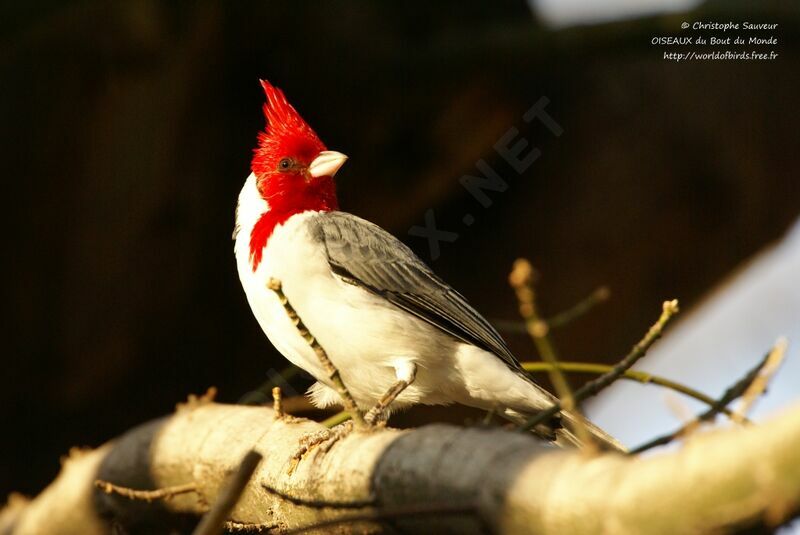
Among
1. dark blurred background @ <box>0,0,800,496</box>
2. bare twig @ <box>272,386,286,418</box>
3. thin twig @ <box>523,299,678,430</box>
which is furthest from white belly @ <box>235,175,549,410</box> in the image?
dark blurred background @ <box>0,0,800,496</box>

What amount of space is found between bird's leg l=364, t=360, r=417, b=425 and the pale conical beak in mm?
924

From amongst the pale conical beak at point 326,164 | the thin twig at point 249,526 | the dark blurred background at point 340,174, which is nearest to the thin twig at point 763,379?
the thin twig at point 249,526

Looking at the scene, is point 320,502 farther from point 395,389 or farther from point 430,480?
point 395,389

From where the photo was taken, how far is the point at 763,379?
226cm

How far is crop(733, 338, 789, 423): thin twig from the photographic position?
2.14 m

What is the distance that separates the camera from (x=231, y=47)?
19.3 ft

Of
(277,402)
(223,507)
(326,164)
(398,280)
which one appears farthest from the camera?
(326,164)

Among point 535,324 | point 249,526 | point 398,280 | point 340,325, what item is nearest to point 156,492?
point 249,526

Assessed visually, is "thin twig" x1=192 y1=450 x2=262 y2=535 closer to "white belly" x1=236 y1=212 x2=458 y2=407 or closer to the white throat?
"white belly" x1=236 y1=212 x2=458 y2=407

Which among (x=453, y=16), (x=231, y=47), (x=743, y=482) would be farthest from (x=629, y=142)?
(x=743, y=482)

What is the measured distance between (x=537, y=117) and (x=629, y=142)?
2.14ft

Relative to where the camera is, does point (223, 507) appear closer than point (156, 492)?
Yes

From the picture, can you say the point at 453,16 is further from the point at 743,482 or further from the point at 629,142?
the point at 743,482

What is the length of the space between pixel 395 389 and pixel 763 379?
1628 mm
